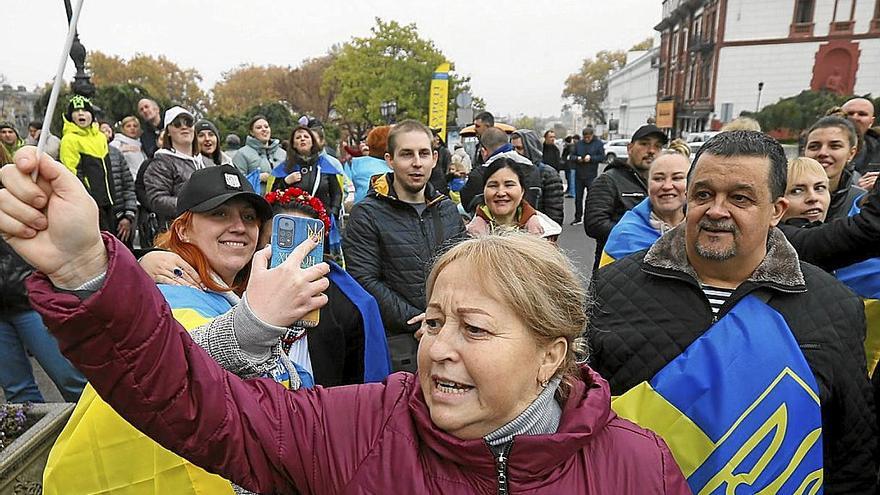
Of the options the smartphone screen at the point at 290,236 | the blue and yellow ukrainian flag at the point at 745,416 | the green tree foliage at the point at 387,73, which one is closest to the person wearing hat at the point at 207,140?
the smartphone screen at the point at 290,236

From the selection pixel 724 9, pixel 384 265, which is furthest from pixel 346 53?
pixel 384 265

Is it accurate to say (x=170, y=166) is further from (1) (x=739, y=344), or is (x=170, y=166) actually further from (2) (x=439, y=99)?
(2) (x=439, y=99)

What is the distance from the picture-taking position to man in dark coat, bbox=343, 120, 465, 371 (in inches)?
129

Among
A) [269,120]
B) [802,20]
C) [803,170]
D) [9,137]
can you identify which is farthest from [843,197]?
[802,20]

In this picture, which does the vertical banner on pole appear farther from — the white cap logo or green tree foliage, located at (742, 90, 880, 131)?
green tree foliage, located at (742, 90, 880, 131)

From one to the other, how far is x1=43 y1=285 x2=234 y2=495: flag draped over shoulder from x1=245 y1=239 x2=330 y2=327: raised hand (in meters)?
0.48

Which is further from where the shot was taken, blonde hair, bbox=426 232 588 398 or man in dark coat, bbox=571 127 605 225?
man in dark coat, bbox=571 127 605 225

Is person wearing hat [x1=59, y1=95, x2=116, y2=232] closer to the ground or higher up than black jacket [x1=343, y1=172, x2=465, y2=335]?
higher up

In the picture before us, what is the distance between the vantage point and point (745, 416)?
Answer: 1.54m

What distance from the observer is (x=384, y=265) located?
339 centimetres

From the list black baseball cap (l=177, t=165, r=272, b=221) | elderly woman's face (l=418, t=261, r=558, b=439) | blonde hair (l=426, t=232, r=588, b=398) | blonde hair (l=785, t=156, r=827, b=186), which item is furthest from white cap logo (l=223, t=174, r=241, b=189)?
blonde hair (l=785, t=156, r=827, b=186)

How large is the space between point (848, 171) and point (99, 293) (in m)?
4.15

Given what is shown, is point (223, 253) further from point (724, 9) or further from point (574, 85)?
point (574, 85)

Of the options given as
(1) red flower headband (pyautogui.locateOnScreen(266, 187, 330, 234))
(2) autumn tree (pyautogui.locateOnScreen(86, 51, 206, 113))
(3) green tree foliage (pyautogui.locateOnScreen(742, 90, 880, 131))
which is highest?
(2) autumn tree (pyautogui.locateOnScreen(86, 51, 206, 113))
